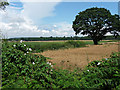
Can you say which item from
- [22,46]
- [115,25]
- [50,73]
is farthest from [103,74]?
[115,25]

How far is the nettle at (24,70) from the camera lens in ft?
8.18

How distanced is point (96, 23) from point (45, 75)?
1913 centimetres

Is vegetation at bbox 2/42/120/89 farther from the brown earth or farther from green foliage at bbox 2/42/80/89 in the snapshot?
the brown earth

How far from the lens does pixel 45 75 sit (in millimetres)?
2645

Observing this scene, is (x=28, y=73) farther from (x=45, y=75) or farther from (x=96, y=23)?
(x=96, y=23)

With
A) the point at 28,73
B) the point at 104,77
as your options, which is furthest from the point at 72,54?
the point at 28,73

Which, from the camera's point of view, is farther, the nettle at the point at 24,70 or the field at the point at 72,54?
the field at the point at 72,54

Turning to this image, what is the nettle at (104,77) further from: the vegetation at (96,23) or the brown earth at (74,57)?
the vegetation at (96,23)

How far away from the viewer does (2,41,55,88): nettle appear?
2.49 m

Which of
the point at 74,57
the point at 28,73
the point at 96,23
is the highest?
the point at 96,23

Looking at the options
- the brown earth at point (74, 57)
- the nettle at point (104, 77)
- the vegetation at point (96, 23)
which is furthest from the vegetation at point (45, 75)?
the vegetation at point (96, 23)

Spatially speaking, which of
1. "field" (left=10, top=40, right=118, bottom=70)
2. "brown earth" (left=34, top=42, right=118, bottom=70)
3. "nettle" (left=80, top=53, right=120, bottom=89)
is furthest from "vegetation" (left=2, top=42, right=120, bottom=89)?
"brown earth" (left=34, top=42, right=118, bottom=70)

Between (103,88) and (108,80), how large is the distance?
281mm

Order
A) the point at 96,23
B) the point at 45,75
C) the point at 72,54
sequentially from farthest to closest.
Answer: the point at 96,23 < the point at 72,54 < the point at 45,75
